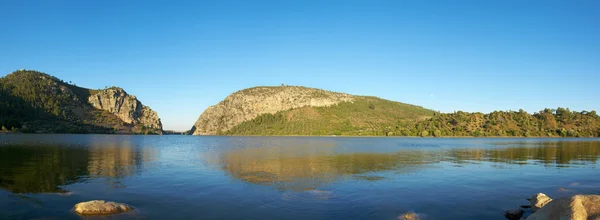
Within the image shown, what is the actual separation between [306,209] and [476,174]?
85.5 feet

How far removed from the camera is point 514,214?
1984 centimetres

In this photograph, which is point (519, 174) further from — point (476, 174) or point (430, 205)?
point (430, 205)

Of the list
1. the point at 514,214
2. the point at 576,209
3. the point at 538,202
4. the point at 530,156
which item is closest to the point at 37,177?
the point at 514,214

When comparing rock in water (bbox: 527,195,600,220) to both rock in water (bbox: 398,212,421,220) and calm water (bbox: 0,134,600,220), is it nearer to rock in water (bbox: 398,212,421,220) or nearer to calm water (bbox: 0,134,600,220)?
rock in water (bbox: 398,212,421,220)

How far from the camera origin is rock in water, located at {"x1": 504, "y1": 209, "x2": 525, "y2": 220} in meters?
19.7

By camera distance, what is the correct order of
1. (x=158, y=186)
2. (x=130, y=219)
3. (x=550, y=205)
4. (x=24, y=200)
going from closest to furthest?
(x=550, y=205)
(x=130, y=219)
(x=24, y=200)
(x=158, y=186)

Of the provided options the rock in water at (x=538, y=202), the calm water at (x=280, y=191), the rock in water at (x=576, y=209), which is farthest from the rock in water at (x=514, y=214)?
the rock in water at (x=576, y=209)

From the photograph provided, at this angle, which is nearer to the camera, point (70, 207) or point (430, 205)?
point (70, 207)

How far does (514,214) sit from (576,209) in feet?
27.9

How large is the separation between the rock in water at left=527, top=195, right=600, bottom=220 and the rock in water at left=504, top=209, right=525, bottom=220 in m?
7.24

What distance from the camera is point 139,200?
76.5 ft

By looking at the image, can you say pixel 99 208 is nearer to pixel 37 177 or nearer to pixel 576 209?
pixel 37 177

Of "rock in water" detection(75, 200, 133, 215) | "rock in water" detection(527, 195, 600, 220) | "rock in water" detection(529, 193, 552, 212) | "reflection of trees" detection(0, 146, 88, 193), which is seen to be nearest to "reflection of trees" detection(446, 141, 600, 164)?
"rock in water" detection(529, 193, 552, 212)

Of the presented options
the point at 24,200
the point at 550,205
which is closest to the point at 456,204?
the point at 550,205
